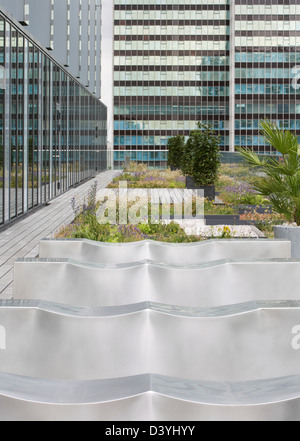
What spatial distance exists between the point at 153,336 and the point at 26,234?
28.0 ft

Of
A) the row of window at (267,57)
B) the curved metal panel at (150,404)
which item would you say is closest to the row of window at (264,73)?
the row of window at (267,57)

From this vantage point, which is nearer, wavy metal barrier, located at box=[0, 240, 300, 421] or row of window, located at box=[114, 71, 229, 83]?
wavy metal barrier, located at box=[0, 240, 300, 421]

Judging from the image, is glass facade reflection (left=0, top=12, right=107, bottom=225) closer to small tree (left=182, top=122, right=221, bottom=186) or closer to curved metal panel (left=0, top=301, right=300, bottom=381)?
small tree (left=182, top=122, right=221, bottom=186)

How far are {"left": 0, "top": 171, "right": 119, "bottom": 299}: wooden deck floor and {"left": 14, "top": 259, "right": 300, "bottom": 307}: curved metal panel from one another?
42.3 inches

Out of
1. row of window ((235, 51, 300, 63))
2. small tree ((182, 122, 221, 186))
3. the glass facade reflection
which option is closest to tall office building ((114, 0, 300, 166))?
row of window ((235, 51, 300, 63))

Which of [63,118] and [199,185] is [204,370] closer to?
[199,185]

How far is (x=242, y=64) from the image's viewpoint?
8944cm

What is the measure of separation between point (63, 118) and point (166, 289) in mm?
19684

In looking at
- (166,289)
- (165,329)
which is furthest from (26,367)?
(166,289)

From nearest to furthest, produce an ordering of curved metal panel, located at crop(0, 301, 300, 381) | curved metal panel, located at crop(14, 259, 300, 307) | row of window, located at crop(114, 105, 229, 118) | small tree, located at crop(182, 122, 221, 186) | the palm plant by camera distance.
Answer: curved metal panel, located at crop(0, 301, 300, 381), curved metal panel, located at crop(14, 259, 300, 307), the palm plant, small tree, located at crop(182, 122, 221, 186), row of window, located at crop(114, 105, 229, 118)

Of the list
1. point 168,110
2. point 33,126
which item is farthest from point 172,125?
point 33,126

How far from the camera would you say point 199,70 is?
90125 millimetres

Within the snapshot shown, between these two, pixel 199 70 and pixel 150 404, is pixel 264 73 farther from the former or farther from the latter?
pixel 150 404

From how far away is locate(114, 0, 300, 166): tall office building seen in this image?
89.8m
